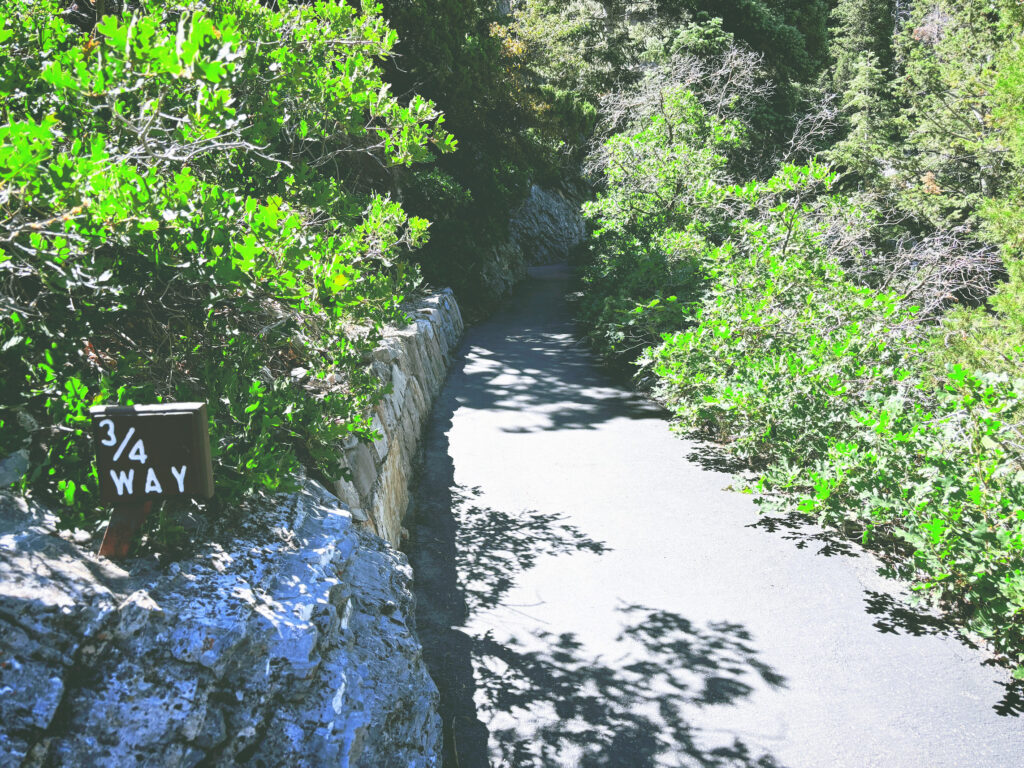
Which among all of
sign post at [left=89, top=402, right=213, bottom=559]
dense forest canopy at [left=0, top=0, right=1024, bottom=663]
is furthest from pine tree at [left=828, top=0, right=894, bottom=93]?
sign post at [left=89, top=402, right=213, bottom=559]

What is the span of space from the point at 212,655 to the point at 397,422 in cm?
459

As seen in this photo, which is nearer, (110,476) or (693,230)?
(110,476)

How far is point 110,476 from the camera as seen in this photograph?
211 cm

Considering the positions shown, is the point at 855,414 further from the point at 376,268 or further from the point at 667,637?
the point at 376,268

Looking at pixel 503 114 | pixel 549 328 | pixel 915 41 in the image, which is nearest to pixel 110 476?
pixel 549 328

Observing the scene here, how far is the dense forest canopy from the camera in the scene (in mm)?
2312

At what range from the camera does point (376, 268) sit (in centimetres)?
670

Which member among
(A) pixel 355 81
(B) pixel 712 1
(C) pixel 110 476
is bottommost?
(C) pixel 110 476

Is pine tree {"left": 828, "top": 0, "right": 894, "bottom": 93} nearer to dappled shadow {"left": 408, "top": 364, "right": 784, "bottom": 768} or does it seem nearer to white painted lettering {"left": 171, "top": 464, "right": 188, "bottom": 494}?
dappled shadow {"left": 408, "top": 364, "right": 784, "bottom": 768}

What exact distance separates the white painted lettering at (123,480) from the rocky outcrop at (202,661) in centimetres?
28

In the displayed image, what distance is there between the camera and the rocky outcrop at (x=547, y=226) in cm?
2517

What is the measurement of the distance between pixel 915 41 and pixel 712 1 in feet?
39.4

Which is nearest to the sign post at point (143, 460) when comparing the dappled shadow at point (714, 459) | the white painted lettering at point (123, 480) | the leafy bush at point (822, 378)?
the white painted lettering at point (123, 480)

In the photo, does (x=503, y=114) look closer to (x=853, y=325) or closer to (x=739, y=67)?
(x=739, y=67)
